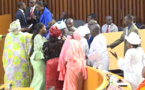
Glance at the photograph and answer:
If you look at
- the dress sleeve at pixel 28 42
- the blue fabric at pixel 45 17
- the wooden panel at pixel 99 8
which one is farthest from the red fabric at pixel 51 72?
the wooden panel at pixel 99 8

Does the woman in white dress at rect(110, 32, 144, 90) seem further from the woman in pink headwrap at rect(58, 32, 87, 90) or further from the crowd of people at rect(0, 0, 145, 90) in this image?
the woman in pink headwrap at rect(58, 32, 87, 90)

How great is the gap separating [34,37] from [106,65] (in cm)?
147

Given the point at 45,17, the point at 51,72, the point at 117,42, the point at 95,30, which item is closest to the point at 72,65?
the point at 51,72

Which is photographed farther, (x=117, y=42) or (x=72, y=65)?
(x=117, y=42)

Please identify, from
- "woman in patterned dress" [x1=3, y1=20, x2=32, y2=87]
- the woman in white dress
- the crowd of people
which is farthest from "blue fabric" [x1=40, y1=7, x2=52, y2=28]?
the woman in white dress

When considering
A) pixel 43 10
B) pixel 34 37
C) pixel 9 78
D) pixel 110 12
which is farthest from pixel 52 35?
pixel 110 12

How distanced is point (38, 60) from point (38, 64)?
0.08 metres

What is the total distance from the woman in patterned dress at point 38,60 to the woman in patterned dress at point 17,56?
0.77 feet

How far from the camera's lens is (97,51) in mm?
9023

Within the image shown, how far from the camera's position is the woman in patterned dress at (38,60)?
29.1 feet

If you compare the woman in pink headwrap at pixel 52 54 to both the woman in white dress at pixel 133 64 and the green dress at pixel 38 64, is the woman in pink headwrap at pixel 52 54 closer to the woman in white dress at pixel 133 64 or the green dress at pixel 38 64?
the green dress at pixel 38 64

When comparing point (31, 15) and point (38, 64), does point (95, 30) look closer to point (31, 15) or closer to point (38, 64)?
point (38, 64)

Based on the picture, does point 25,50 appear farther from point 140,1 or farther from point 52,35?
point 140,1

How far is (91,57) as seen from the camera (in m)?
9.05
